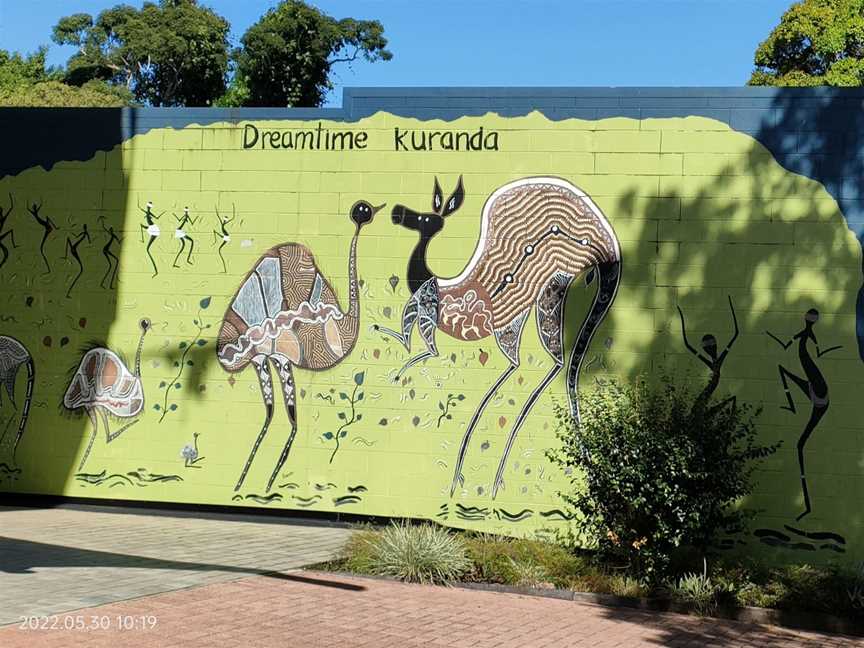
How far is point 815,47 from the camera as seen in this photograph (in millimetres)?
30906

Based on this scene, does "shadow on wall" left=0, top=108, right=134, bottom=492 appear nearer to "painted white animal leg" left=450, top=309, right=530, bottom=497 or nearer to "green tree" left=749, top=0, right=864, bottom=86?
"painted white animal leg" left=450, top=309, right=530, bottom=497

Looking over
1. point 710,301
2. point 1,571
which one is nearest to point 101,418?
point 1,571

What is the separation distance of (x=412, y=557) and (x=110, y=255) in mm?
6266

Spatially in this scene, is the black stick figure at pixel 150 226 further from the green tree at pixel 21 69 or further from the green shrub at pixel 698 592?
the green tree at pixel 21 69

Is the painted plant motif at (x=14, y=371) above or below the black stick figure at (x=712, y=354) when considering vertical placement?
below

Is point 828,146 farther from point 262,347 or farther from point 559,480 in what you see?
point 262,347

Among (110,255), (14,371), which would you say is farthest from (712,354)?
(14,371)

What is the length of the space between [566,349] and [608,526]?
2.61 meters

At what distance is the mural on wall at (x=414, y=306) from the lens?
37.0 ft

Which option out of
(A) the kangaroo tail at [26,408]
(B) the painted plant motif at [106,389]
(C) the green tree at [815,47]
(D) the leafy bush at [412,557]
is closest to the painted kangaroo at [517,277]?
(D) the leafy bush at [412,557]

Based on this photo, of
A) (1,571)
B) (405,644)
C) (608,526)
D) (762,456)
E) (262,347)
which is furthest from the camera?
(262,347)

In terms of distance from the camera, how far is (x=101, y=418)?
1288 centimetres

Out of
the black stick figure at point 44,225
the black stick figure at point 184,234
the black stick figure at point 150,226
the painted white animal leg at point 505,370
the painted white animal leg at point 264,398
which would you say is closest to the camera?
the painted white animal leg at point 505,370
